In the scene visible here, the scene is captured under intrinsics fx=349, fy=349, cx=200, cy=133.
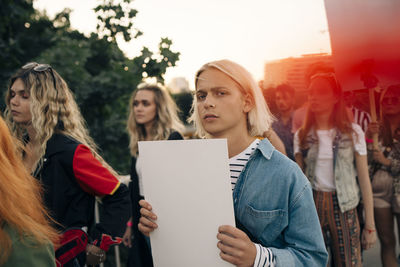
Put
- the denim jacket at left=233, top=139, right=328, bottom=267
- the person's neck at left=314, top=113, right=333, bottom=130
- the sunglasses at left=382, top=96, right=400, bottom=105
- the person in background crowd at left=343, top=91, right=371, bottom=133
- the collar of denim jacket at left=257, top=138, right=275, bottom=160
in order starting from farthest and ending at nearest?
the person's neck at left=314, top=113, right=333, bottom=130, the person in background crowd at left=343, top=91, right=371, bottom=133, the sunglasses at left=382, top=96, right=400, bottom=105, the collar of denim jacket at left=257, top=138, right=275, bottom=160, the denim jacket at left=233, top=139, right=328, bottom=267

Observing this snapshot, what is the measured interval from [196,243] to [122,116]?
131 inches

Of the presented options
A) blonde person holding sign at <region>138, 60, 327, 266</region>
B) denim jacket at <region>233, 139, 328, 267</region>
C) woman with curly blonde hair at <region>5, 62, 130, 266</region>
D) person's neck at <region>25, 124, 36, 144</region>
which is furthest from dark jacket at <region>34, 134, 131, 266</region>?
denim jacket at <region>233, 139, 328, 267</region>

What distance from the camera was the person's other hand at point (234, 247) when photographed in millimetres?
Answer: 1141

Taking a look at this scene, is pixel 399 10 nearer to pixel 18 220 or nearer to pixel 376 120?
pixel 376 120

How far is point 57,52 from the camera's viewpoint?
3.75 meters

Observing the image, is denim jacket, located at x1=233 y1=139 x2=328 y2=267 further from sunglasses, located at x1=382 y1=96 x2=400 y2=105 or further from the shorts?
the shorts

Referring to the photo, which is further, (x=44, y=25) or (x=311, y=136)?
(x=44, y=25)

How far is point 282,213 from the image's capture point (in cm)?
127

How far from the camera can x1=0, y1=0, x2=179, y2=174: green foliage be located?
371 cm

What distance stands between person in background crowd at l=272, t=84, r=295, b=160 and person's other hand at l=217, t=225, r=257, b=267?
6.04 feet

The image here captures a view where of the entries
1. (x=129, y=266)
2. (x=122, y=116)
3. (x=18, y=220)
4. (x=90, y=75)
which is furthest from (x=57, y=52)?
(x=18, y=220)

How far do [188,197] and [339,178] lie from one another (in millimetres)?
1761

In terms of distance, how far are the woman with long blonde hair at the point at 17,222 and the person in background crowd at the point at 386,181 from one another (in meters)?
2.40

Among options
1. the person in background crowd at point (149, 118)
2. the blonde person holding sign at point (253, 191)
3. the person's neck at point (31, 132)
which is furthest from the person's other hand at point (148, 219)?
the person in background crowd at point (149, 118)
